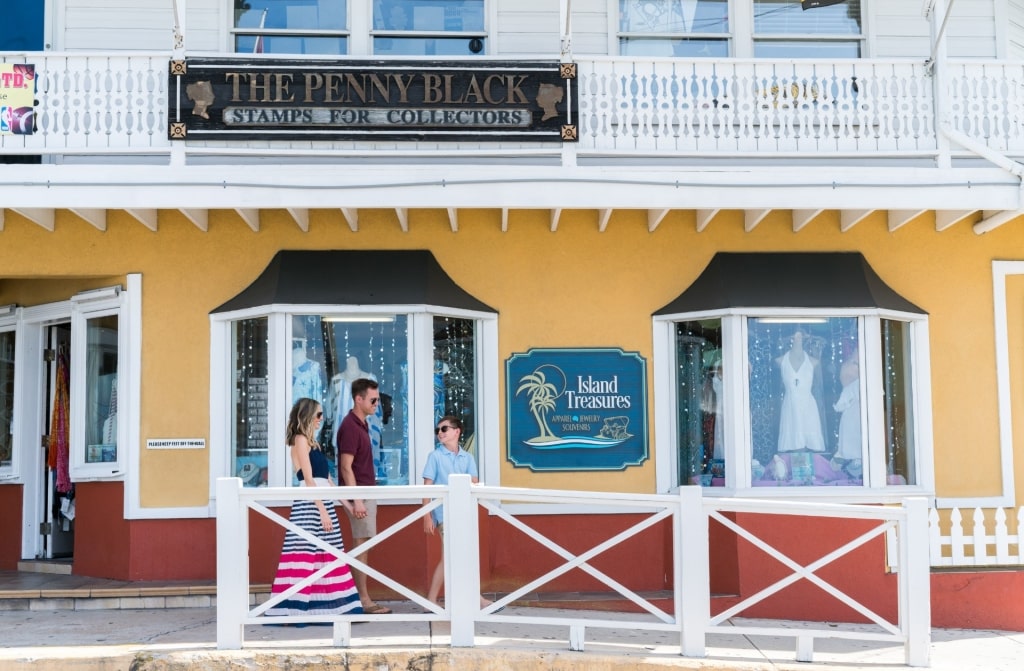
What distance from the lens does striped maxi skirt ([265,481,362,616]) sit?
9031 mm

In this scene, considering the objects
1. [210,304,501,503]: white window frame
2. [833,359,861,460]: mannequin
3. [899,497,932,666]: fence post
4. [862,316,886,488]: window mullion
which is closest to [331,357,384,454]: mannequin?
[210,304,501,503]: white window frame

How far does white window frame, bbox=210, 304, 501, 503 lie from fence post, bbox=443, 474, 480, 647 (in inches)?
103

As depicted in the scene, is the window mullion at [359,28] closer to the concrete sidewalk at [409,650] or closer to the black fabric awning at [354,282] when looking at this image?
the black fabric awning at [354,282]

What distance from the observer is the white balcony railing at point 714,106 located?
10570mm

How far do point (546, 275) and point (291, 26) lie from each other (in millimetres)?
3397

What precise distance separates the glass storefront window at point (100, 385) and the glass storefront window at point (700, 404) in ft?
17.5

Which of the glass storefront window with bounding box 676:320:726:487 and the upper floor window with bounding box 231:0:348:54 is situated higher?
the upper floor window with bounding box 231:0:348:54

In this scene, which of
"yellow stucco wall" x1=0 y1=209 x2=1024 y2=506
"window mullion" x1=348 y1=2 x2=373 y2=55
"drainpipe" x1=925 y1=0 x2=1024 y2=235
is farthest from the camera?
"window mullion" x1=348 y1=2 x2=373 y2=55

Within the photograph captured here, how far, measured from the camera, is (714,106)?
1100cm

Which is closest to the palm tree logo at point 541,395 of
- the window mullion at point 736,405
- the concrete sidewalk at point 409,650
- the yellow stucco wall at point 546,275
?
the yellow stucco wall at point 546,275

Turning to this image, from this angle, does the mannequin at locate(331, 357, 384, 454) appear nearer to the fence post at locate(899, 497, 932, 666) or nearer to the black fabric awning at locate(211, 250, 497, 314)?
the black fabric awning at locate(211, 250, 497, 314)

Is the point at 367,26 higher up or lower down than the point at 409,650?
higher up

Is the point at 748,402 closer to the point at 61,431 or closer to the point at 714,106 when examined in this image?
the point at 714,106

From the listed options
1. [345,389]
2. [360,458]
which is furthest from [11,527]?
[360,458]
